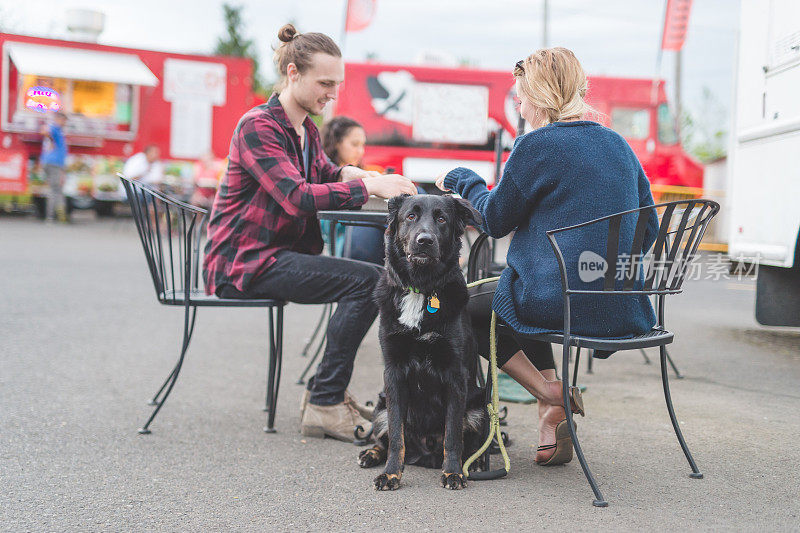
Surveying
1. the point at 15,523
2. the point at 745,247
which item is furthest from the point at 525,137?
the point at 745,247

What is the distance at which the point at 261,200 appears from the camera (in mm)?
3535

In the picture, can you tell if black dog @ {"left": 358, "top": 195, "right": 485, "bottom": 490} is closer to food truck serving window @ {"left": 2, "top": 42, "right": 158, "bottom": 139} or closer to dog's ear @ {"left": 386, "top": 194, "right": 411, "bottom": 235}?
dog's ear @ {"left": 386, "top": 194, "right": 411, "bottom": 235}

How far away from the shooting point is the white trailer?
4.93 m

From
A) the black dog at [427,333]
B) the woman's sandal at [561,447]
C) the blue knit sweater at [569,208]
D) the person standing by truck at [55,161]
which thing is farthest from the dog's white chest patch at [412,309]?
the person standing by truck at [55,161]

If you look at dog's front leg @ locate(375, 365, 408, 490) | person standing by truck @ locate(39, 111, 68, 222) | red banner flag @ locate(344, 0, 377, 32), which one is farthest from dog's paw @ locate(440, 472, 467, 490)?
red banner flag @ locate(344, 0, 377, 32)

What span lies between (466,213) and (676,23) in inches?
597

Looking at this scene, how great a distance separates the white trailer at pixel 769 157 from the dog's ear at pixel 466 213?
288 cm

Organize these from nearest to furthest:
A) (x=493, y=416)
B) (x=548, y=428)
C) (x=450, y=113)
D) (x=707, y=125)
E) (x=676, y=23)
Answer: (x=493, y=416) → (x=548, y=428) → (x=450, y=113) → (x=676, y=23) → (x=707, y=125)

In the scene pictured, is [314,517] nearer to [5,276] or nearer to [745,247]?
[745,247]

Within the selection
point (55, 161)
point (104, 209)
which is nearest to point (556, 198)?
point (55, 161)

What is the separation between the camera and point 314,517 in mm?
2568

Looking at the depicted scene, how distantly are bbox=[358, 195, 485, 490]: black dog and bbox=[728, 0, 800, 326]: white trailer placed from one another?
301 cm

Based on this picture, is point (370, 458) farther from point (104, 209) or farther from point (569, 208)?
point (104, 209)

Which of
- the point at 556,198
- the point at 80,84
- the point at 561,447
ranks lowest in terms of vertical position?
the point at 561,447
